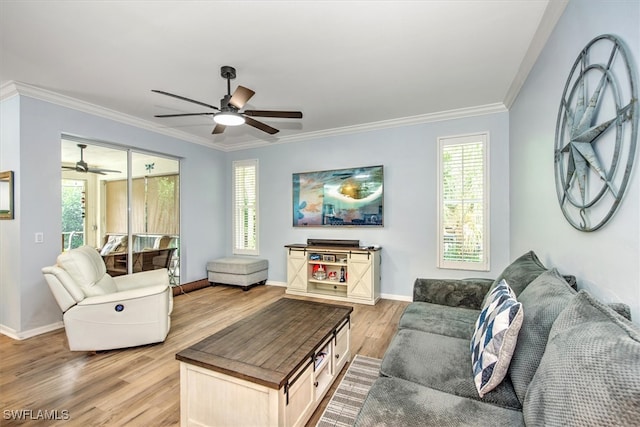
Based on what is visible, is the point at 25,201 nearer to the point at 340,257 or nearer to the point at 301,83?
the point at 301,83

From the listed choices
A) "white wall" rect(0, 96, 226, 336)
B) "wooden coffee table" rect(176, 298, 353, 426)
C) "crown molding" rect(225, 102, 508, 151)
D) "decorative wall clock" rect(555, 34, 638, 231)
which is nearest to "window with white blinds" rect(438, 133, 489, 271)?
"crown molding" rect(225, 102, 508, 151)

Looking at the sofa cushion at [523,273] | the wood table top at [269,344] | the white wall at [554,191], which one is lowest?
the wood table top at [269,344]

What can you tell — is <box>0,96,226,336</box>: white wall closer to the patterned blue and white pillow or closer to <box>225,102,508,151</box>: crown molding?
<box>225,102,508,151</box>: crown molding

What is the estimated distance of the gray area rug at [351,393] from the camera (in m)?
1.78

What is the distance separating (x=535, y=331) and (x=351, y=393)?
4.30ft

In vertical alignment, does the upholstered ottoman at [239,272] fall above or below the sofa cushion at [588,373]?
below

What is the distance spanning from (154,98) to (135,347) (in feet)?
9.15

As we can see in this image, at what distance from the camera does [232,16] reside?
2064mm

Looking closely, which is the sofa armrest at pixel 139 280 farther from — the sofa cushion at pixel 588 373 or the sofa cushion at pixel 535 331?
the sofa cushion at pixel 588 373

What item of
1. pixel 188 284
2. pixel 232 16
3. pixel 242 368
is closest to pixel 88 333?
pixel 242 368

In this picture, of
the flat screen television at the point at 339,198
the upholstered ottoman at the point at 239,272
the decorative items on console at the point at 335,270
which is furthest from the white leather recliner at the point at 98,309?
the flat screen television at the point at 339,198

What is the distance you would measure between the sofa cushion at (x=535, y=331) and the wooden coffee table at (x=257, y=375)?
1060 mm

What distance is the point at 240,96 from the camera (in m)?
2.49

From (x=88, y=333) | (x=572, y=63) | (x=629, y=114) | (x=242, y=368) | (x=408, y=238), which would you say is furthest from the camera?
(x=408, y=238)
